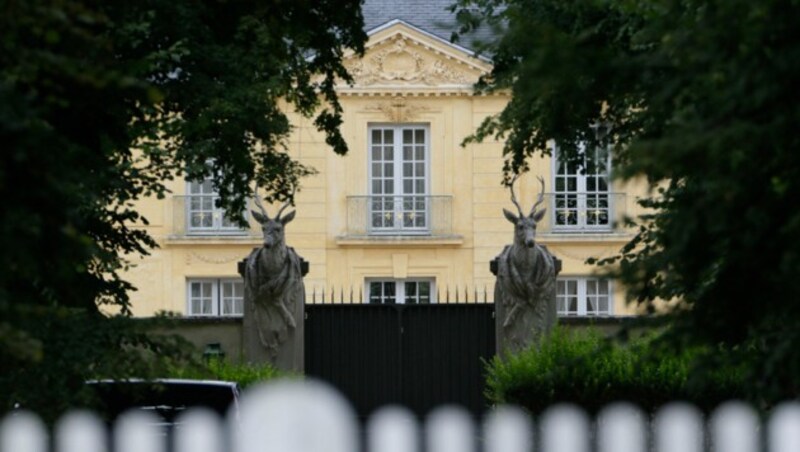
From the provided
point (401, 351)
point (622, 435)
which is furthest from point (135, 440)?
point (401, 351)

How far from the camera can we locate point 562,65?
245 inches

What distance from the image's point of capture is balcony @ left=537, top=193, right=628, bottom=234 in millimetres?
43719

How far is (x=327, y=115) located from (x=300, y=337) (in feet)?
24.4

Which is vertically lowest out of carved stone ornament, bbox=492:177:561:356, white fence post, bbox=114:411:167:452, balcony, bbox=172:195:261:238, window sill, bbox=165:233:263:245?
white fence post, bbox=114:411:167:452

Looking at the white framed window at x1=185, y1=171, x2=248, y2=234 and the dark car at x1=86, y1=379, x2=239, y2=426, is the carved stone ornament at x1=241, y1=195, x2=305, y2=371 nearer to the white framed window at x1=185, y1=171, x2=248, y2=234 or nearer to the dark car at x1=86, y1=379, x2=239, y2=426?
the dark car at x1=86, y1=379, x2=239, y2=426

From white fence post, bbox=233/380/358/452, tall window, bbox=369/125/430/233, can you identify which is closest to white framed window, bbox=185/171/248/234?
tall window, bbox=369/125/430/233

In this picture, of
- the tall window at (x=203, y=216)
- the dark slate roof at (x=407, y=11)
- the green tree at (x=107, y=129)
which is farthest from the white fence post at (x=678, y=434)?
the dark slate roof at (x=407, y=11)

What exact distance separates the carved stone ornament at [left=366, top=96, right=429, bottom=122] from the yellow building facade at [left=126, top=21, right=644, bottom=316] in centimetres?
2

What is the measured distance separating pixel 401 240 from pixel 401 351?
Answer: 16.5m

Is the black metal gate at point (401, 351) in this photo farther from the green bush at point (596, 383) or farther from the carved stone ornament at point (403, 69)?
the carved stone ornament at point (403, 69)

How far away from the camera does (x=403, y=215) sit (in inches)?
1758

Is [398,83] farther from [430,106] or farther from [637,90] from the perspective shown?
[637,90]

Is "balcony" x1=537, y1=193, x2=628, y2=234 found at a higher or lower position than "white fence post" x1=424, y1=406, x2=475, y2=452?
higher

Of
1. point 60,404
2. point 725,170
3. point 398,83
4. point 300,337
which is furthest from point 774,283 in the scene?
point 398,83
